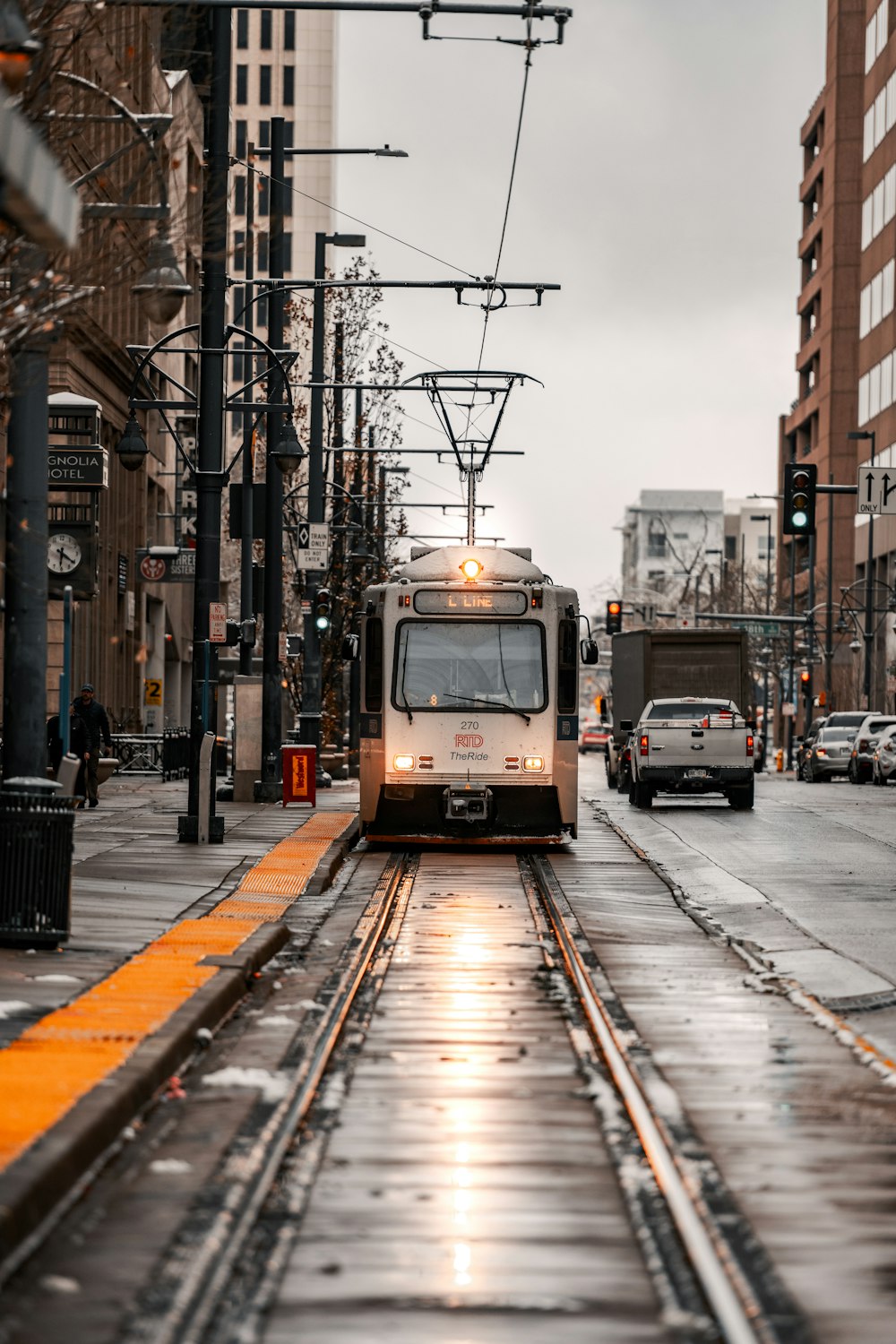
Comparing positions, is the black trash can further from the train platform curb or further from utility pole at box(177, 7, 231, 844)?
utility pole at box(177, 7, 231, 844)

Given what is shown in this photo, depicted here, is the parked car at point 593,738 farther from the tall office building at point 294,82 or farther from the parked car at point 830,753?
the tall office building at point 294,82

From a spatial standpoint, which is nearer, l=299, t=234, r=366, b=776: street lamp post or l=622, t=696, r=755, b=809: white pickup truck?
l=622, t=696, r=755, b=809: white pickup truck

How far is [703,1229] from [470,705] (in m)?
19.0

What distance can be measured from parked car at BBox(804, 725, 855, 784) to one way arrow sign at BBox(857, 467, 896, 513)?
18.4m

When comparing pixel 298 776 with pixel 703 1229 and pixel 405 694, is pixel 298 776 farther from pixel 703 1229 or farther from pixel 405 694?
pixel 703 1229

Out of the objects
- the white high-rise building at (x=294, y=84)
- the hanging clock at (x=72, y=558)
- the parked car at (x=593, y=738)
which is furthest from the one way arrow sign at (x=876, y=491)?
the white high-rise building at (x=294, y=84)

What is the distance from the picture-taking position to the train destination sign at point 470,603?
2642 centimetres

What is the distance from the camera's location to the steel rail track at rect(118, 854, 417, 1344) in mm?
6000

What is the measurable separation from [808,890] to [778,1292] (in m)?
14.9

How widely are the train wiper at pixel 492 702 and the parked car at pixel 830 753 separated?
3400cm

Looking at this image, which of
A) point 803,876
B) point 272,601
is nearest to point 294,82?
point 272,601

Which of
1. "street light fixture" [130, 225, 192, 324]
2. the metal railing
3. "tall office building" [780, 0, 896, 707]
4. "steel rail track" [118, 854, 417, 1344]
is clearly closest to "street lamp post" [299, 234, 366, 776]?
the metal railing

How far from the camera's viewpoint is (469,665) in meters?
26.3

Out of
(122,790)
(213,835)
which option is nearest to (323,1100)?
(213,835)
